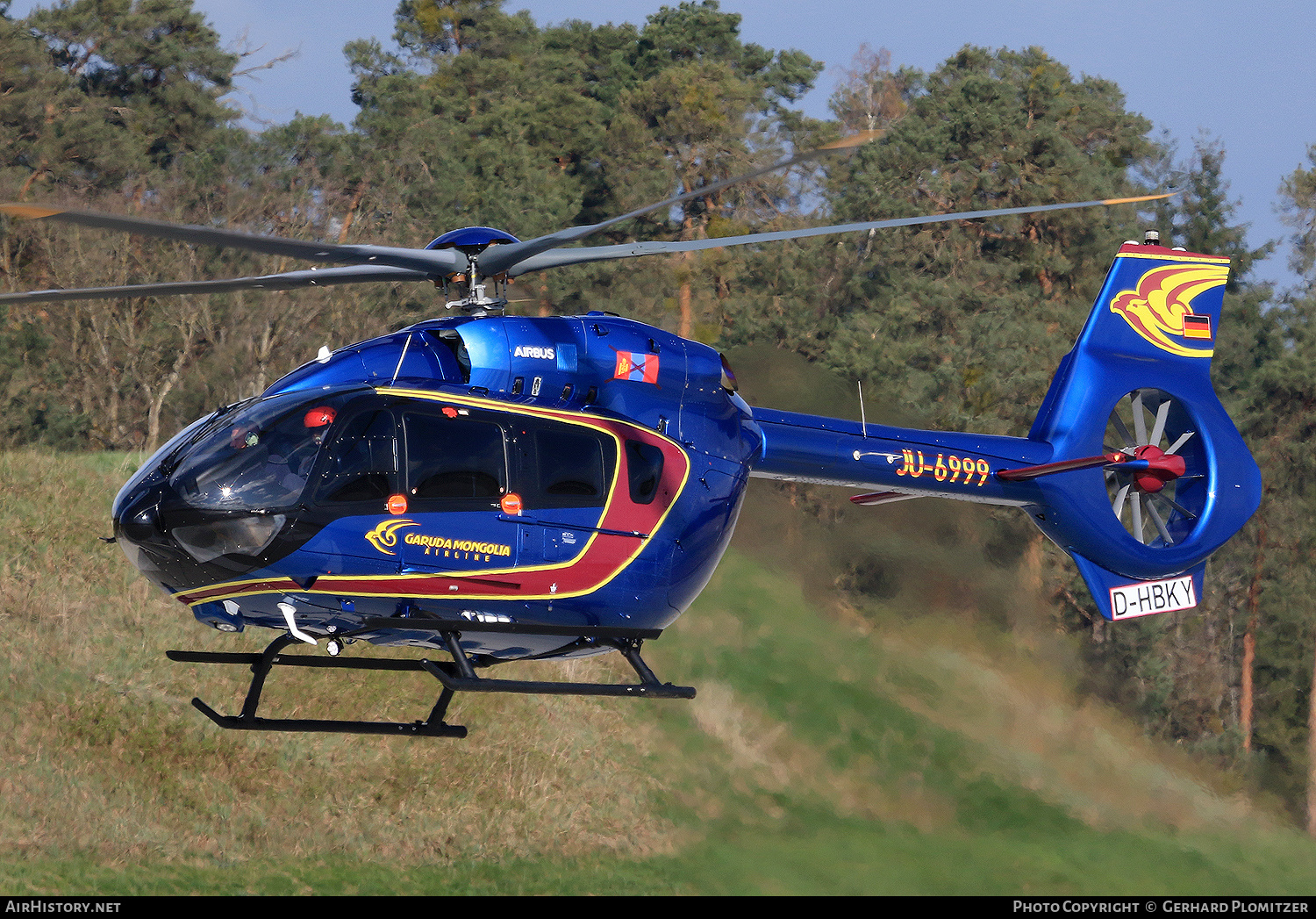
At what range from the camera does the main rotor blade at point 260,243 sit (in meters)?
7.16

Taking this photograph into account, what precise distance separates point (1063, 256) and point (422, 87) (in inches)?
625

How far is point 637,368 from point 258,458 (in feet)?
8.47

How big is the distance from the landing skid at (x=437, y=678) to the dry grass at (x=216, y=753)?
7897 millimetres

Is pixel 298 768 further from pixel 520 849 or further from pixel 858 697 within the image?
pixel 858 697

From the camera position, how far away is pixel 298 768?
17.9 m

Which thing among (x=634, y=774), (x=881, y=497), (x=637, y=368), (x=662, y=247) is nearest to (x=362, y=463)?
(x=637, y=368)

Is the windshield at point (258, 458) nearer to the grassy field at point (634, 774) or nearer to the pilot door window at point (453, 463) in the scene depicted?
the pilot door window at point (453, 463)

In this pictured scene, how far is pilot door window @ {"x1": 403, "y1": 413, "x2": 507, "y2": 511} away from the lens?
875 centimetres

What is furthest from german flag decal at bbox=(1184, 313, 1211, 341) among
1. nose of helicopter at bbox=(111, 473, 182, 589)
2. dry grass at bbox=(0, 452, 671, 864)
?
dry grass at bbox=(0, 452, 671, 864)

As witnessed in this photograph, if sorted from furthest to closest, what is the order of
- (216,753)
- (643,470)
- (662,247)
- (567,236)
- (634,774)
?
1. (634,774)
2. (216,753)
3. (643,470)
4. (662,247)
5. (567,236)

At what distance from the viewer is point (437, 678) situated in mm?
9078

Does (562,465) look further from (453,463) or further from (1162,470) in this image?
(1162,470)

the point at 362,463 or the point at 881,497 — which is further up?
the point at 362,463

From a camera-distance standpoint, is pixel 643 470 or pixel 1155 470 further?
pixel 1155 470
